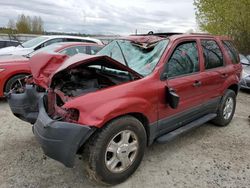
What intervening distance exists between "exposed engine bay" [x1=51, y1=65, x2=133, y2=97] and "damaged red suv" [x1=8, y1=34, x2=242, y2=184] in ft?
0.04

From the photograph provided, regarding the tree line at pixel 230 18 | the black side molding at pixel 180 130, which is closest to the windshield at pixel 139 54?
the black side molding at pixel 180 130

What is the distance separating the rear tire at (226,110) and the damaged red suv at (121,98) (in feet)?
0.70

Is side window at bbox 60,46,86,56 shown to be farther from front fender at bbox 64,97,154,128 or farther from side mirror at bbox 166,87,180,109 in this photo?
front fender at bbox 64,97,154,128

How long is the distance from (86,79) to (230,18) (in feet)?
56.3

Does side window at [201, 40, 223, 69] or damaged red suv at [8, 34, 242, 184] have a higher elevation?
side window at [201, 40, 223, 69]

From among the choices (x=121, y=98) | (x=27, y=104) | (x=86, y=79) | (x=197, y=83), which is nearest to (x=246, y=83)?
(x=197, y=83)

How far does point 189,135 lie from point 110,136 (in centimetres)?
231

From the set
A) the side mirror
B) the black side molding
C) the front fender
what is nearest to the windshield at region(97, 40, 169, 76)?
the side mirror

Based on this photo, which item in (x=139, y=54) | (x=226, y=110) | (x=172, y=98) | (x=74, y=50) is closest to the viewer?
(x=172, y=98)

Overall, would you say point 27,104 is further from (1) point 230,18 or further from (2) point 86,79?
(1) point 230,18

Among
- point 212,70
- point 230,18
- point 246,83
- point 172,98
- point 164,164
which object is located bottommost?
point 164,164

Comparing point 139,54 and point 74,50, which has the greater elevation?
point 139,54

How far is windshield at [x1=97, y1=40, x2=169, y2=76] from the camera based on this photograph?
11.5ft

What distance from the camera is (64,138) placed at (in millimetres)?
2625
